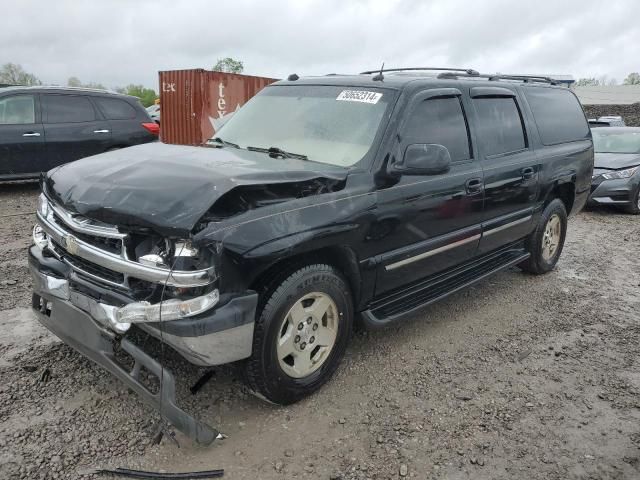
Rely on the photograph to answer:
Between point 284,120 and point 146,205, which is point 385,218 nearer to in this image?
point 284,120

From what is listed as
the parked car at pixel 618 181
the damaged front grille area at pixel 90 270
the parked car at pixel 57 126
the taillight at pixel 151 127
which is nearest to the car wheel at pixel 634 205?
the parked car at pixel 618 181

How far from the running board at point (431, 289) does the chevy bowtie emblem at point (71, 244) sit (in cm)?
177

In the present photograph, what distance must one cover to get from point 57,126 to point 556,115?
7662mm

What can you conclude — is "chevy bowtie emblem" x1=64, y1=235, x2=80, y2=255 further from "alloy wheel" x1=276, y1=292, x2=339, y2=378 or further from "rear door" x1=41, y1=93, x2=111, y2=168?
"rear door" x1=41, y1=93, x2=111, y2=168

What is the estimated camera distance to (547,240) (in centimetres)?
581

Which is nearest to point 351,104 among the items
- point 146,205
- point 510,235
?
point 146,205

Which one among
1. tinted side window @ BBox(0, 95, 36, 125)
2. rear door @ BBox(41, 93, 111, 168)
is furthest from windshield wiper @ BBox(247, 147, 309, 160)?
tinted side window @ BBox(0, 95, 36, 125)

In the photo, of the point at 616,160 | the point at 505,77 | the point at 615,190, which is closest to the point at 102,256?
the point at 505,77

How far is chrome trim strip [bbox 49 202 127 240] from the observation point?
276 cm

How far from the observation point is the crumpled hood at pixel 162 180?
2623 mm

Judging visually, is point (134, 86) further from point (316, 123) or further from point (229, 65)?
point (316, 123)

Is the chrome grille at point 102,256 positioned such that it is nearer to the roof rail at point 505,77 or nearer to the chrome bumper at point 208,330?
the chrome bumper at point 208,330

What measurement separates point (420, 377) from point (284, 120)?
2094 mm

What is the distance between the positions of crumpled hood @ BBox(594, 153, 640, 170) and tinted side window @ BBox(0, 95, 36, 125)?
32.5ft
